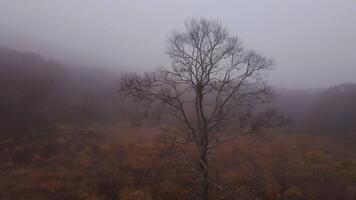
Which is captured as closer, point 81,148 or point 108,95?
point 81,148

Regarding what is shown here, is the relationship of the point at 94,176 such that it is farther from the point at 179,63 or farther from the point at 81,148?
the point at 179,63

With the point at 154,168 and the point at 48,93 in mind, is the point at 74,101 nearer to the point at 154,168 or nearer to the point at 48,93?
the point at 48,93

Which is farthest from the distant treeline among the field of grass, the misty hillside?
the field of grass

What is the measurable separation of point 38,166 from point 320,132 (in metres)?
24.0

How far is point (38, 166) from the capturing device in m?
19.9

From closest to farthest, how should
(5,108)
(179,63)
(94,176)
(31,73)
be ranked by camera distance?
(179,63) → (94,176) → (5,108) → (31,73)

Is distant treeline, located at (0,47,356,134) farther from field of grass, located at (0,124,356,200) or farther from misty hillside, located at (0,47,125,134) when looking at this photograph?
field of grass, located at (0,124,356,200)

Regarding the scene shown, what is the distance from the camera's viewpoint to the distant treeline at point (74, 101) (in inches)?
1065

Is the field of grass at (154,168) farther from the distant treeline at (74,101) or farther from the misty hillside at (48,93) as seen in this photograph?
the distant treeline at (74,101)

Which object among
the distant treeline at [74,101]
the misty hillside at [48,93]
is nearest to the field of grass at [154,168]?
the misty hillside at [48,93]

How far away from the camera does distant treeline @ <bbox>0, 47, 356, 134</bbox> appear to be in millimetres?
27062

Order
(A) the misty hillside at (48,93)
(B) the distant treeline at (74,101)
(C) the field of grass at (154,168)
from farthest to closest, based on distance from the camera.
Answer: (B) the distant treeline at (74,101) < (A) the misty hillside at (48,93) < (C) the field of grass at (154,168)

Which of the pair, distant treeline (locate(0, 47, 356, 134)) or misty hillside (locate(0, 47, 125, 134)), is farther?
distant treeline (locate(0, 47, 356, 134))

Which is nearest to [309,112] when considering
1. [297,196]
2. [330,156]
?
[330,156]
